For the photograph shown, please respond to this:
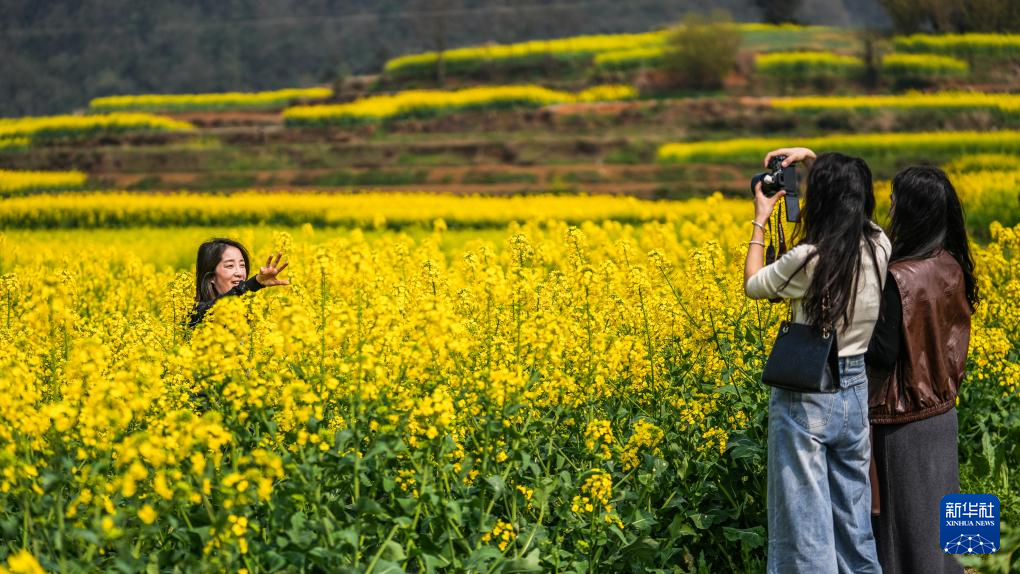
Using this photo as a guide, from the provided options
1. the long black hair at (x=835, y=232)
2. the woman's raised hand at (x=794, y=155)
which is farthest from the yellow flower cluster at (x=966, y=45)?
the long black hair at (x=835, y=232)

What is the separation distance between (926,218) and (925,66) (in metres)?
22.6

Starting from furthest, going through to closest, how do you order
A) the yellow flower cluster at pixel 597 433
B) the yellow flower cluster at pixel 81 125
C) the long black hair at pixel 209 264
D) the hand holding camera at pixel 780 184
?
the yellow flower cluster at pixel 81 125, the long black hair at pixel 209 264, the yellow flower cluster at pixel 597 433, the hand holding camera at pixel 780 184

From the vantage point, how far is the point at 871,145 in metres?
18.7

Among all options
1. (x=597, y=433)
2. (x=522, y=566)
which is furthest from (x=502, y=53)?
(x=522, y=566)

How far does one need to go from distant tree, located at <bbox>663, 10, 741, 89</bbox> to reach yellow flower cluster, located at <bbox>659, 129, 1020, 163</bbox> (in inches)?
224

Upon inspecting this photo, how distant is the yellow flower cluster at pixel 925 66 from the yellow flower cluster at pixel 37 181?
18.1 metres

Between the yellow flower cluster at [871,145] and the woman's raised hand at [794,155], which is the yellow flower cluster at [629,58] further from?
the woman's raised hand at [794,155]

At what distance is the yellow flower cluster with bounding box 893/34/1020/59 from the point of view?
23.9 m

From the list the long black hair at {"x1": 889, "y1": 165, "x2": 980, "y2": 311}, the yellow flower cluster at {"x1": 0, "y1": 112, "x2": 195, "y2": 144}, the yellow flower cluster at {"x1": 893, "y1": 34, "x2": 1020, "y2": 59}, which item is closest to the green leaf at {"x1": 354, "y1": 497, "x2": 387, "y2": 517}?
the long black hair at {"x1": 889, "y1": 165, "x2": 980, "y2": 311}

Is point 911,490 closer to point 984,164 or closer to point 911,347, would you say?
point 911,347

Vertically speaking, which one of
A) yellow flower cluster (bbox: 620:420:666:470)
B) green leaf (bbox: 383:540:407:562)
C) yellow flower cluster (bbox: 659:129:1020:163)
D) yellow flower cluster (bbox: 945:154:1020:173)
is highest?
yellow flower cluster (bbox: 659:129:1020:163)

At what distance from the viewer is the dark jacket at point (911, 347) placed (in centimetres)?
357

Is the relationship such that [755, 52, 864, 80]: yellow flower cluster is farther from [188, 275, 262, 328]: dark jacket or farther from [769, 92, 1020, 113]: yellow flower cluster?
[188, 275, 262, 328]: dark jacket

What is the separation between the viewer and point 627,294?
17.7 ft
